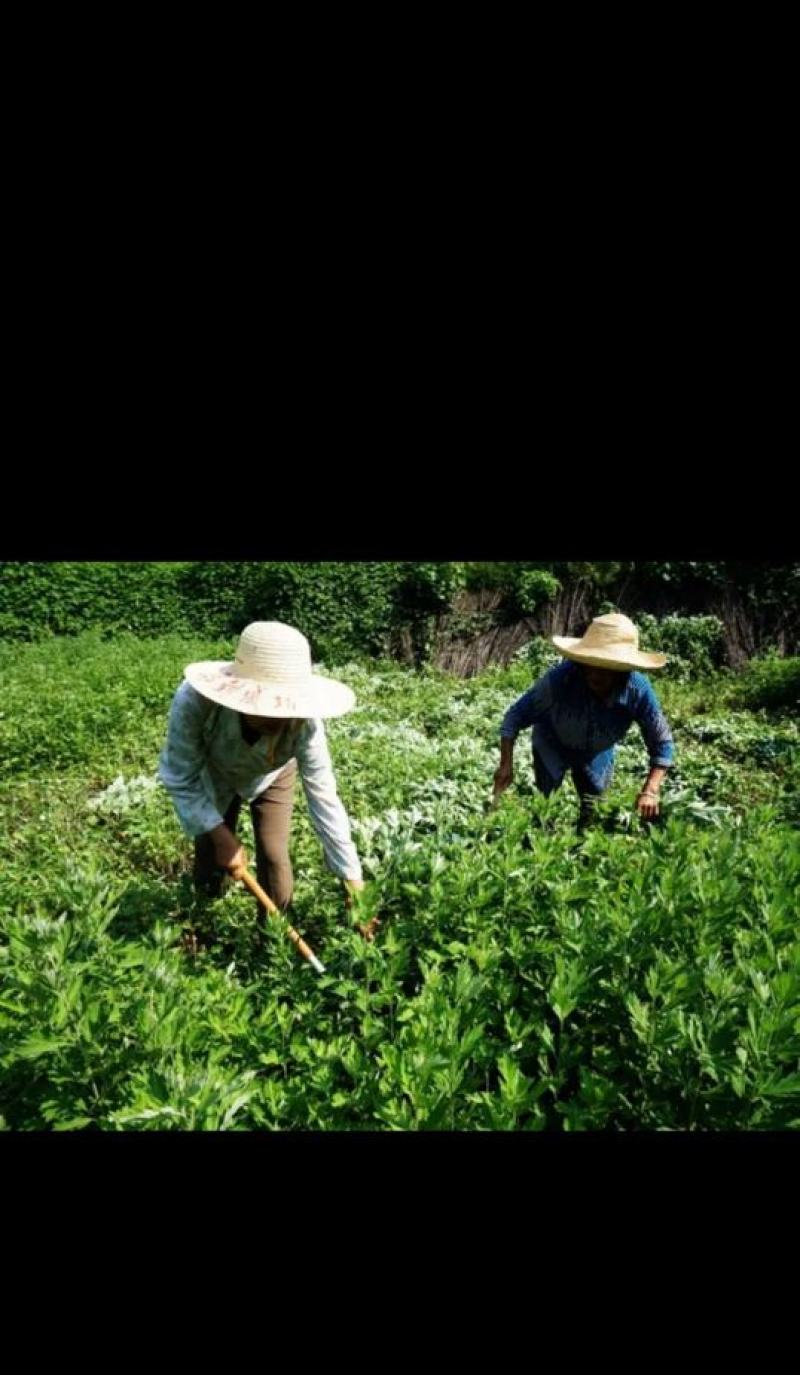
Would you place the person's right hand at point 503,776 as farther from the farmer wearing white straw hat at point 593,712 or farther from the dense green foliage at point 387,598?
the dense green foliage at point 387,598

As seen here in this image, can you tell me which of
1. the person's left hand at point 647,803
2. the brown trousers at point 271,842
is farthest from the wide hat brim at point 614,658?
the brown trousers at point 271,842

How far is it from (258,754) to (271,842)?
681 millimetres

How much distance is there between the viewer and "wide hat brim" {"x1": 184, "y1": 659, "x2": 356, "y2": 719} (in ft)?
9.46

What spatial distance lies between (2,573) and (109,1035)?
16923 mm

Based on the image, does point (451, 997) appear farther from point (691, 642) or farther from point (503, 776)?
point (691, 642)

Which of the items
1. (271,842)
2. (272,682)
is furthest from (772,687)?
(272,682)

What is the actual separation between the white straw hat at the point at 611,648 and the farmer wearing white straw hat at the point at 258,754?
1.60 m

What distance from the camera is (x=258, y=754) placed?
3.43m

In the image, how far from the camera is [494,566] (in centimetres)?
1394

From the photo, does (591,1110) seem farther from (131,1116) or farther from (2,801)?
(2,801)

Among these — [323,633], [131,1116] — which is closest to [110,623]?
[323,633]

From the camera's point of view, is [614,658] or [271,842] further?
[614,658]

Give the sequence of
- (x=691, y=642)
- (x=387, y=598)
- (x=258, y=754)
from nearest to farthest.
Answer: (x=258, y=754) < (x=691, y=642) < (x=387, y=598)
